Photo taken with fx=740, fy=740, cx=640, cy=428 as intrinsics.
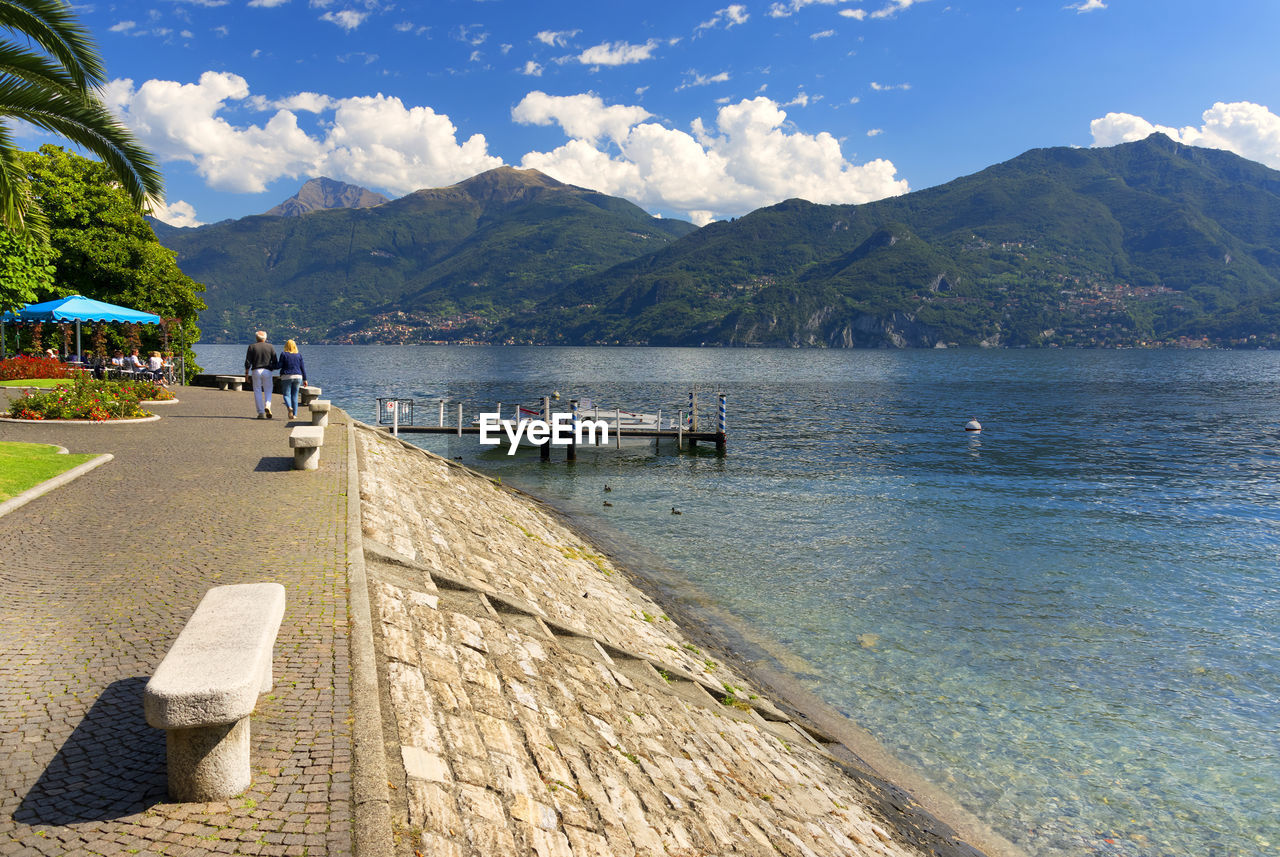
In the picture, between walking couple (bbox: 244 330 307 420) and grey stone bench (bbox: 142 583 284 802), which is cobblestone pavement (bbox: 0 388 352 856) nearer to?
grey stone bench (bbox: 142 583 284 802)

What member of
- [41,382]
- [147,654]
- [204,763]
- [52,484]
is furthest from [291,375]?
[204,763]

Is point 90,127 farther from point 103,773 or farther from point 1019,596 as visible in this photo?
point 1019,596

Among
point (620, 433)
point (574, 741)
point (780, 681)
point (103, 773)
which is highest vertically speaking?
point (103, 773)

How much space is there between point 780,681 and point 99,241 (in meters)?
40.5

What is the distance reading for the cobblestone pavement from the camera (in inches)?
151

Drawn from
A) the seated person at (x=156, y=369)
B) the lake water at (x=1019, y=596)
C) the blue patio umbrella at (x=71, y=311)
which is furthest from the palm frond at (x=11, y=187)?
the seated person at (x=156, y=369)

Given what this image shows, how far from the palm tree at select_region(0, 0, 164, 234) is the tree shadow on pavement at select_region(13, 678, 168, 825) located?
11.2 metres

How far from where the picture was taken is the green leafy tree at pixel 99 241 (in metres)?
35.7

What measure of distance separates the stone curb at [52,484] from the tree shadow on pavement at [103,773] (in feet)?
21.2

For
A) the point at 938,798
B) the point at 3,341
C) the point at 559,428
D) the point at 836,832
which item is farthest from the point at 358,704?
the point at 3,341

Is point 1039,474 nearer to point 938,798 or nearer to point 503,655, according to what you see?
point 938,798

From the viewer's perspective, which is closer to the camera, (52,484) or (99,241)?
(52,484)

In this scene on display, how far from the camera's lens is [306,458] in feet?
42.2

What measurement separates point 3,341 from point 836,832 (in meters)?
38.6
